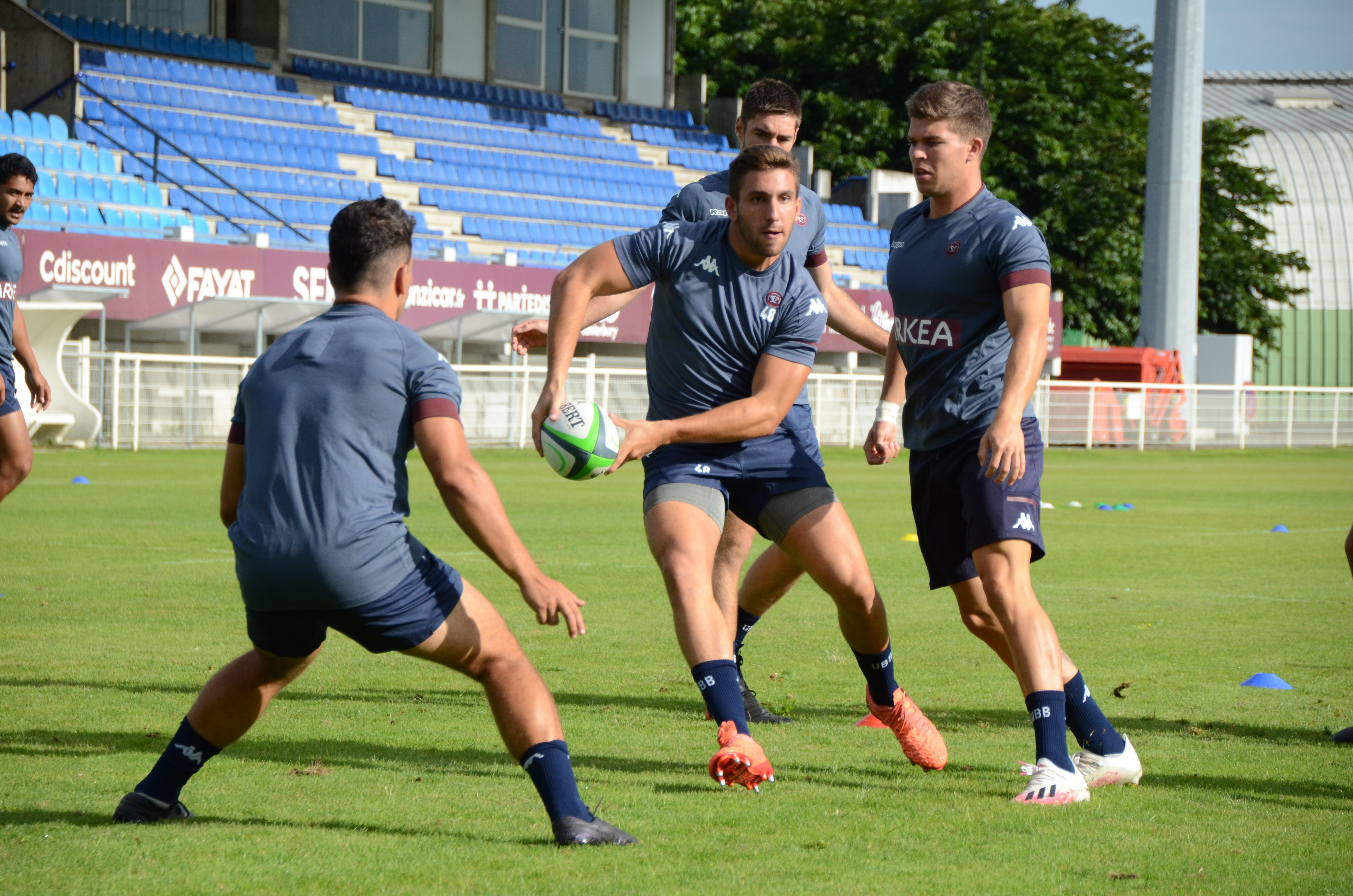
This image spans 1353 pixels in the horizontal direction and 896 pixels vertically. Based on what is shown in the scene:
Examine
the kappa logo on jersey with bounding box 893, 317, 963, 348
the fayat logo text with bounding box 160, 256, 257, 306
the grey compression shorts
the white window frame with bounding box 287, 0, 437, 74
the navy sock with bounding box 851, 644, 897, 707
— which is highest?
the white window frame with bounding box 287, 0, 437, 74

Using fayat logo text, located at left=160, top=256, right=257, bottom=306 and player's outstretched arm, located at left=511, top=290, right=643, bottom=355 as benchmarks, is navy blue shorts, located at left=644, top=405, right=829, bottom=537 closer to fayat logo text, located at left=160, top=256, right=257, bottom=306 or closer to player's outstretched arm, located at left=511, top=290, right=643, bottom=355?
player's outstretched arm, located at left=511, top=290, right=643, bottom=355

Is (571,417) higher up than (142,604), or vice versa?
(571,417)

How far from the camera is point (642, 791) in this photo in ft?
15.1

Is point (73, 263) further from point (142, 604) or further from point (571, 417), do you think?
point (571, 417)

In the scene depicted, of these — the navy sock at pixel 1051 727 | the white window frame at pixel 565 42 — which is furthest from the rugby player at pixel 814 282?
the white window frame at pixel 565 42

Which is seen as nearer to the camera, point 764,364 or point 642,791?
point 642,791

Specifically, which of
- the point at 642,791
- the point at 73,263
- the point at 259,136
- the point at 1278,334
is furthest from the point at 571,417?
the point at 1278,334

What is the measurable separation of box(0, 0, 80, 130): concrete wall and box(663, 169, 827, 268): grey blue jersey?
76.4ft

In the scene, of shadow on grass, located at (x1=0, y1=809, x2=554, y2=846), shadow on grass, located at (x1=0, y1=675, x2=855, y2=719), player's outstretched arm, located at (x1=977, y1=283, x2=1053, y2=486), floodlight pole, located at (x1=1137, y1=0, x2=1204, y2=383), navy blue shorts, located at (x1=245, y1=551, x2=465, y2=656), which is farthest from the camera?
floodlight pole, located at (x1=1137, y1=0, x2=1204, y2=383)

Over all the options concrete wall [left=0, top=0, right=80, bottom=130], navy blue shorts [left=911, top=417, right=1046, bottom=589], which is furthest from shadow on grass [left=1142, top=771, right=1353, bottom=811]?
concrete wall [left=0, top=0, right=80, bottom=130]

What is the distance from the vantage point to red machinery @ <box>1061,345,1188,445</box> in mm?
33781

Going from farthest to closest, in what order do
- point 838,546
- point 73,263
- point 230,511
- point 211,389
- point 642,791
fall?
1. point 211,389
2. point 73,263
3. point 838,546
4. point 642,791
5. point 230,511

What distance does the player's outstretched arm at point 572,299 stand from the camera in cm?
486

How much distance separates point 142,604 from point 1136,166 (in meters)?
43.8
